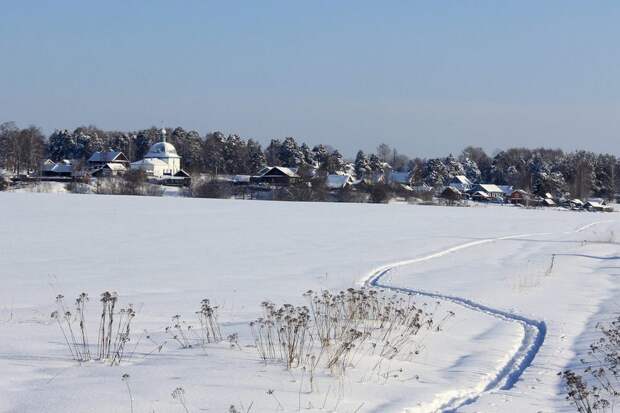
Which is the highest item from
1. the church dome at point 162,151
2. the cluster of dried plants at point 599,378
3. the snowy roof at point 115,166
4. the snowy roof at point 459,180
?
the church dome at point 162,151

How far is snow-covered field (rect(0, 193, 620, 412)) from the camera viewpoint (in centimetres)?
694

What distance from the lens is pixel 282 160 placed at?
134750 millimetres

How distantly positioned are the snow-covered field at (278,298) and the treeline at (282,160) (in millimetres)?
81915

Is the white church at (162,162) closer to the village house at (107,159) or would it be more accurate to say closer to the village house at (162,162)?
the village house at (162,162)

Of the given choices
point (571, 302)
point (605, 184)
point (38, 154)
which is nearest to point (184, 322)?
point (571, 302)

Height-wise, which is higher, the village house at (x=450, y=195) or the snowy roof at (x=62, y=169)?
the snowy roof at (x=62, y=169)

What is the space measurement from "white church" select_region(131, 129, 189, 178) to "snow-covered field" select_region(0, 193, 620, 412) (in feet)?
227

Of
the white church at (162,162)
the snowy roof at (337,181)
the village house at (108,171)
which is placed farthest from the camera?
the white church at (162,162)

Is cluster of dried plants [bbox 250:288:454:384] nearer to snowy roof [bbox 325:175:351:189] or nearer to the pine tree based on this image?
snowy roof [bbox 325:175:351:189]

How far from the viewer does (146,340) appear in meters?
9.52

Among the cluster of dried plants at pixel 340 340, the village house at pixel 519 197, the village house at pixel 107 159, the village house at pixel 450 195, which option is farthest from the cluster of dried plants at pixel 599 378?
the village house at pixel 107 159

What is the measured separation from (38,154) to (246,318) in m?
110

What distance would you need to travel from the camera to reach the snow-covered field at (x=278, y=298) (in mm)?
6938

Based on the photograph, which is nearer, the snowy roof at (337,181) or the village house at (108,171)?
the village house at (108,171)
